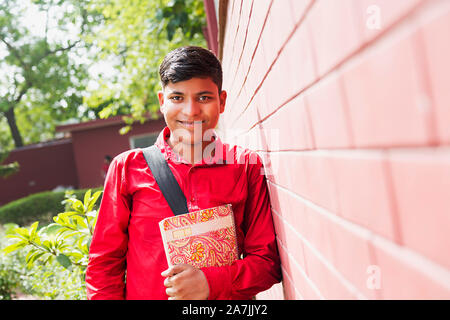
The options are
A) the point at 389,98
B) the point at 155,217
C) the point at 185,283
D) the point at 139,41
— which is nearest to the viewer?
the point at 389,98

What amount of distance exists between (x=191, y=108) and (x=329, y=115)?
1.11 m

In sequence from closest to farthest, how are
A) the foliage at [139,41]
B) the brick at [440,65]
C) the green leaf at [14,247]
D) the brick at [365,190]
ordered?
the brick at [440,65] < the brick at [365,190] < the green leaf at [14,247] < the foliage at [139,41]

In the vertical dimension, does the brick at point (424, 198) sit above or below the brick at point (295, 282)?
above

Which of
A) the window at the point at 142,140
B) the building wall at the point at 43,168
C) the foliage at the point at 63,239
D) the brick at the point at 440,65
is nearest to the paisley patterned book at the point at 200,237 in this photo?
the brick at the point at 440,65

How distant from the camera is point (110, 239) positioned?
187cm

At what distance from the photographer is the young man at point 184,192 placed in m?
1.80

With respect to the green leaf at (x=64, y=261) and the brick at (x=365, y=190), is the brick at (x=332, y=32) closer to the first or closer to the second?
the brick at (x=365, y=190)

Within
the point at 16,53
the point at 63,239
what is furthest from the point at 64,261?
the point at 16,53

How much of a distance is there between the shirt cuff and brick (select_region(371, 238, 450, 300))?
104cm

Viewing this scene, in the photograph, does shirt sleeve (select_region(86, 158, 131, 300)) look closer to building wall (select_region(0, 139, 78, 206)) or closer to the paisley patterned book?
the paisley patterned book

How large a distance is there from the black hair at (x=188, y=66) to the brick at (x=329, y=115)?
100 centimetres

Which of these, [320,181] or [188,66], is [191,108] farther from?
[320,181]

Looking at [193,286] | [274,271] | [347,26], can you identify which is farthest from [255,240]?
[347,26]

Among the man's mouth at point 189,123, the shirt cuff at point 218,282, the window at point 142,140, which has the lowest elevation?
the shirt cuff at point 218,282
